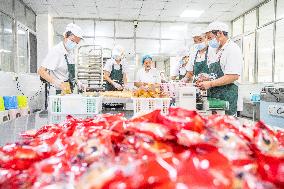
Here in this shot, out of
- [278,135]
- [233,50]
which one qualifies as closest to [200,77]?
[233,50]

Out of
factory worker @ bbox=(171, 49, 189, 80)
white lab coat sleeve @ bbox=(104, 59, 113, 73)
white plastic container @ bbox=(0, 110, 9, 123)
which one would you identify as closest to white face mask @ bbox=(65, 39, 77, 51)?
white plastic container @ bbox=(0, 110, 9, 123)

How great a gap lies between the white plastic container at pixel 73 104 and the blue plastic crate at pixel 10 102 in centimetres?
345

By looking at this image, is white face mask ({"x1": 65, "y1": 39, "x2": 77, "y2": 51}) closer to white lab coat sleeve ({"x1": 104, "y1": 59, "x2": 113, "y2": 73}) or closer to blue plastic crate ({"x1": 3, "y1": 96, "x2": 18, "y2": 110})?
blue plastic crate ({"x1": 3, "y1": 96, "x2": 18, "y2": 110})

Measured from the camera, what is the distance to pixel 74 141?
87 cm

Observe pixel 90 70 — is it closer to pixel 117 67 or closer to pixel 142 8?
pixel 117 67

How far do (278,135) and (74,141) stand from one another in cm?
62

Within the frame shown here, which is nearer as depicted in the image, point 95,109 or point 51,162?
point 51,162

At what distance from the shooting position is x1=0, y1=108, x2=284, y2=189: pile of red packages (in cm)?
60

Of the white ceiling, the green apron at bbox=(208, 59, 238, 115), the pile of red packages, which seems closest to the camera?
the pile of red packages

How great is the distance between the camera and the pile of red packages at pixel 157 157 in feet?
1.97

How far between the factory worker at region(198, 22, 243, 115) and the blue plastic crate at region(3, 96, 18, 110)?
3755 mm

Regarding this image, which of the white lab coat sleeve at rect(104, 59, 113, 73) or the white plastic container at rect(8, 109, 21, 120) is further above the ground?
the white lab coat sleeve at rect(104, 59, 113, 73)

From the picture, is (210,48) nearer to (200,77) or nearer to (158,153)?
(200,77)

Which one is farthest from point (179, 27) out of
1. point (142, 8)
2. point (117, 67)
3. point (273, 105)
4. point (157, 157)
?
point (157, 157)
